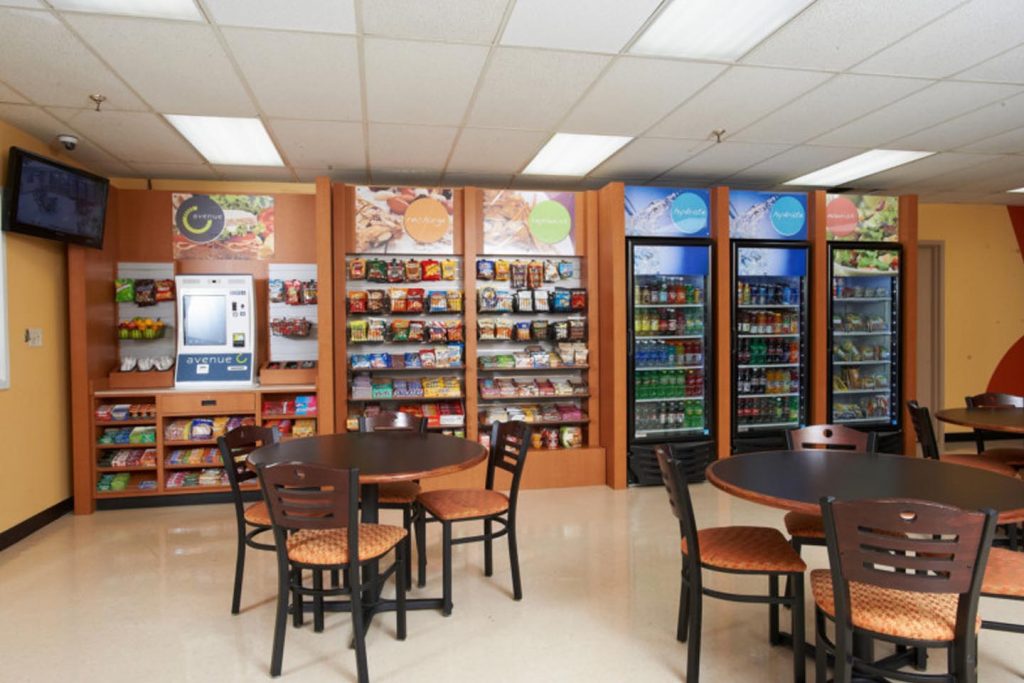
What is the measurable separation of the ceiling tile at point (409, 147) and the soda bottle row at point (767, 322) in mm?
3372

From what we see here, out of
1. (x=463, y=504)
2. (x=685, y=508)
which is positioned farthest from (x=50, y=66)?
(x=685, y=508)

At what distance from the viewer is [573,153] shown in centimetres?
592

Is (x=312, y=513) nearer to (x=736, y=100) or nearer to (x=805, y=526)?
(x=805, y=526)

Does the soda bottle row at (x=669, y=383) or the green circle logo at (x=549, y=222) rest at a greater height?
the green circle logo at (x=549, y=222)

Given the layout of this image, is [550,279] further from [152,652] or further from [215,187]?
[152,652]

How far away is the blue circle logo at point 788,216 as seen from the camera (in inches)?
257

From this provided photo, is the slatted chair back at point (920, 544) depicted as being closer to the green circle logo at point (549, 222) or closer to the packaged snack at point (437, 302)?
the packaged snack at point (437, 302)

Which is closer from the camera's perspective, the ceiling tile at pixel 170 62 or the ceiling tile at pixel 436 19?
the ceiling tile at pixel 436 19

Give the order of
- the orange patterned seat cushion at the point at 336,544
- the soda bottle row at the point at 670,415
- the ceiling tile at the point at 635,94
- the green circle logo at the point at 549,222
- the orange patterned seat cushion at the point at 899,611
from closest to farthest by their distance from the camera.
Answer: the orange patterned seat cushion at the point at 899,611
the orange patterned seat cushion at the point at 336,544
the ceiling tile at the point at 635,94
the green circle logo at the point at 549,222
the soda bottle row at the point at 670,415

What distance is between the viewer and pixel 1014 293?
337 inches

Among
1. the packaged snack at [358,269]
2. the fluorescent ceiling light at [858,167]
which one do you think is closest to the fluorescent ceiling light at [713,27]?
the fluorescent ceiling light at [858,167]

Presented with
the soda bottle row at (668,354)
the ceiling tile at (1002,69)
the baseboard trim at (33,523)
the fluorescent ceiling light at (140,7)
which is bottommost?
the baseboard trim at (33,523)

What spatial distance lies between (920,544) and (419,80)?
143 inches

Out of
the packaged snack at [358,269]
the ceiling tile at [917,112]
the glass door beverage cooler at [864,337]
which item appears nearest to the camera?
the ceiling tile at [917,112]
